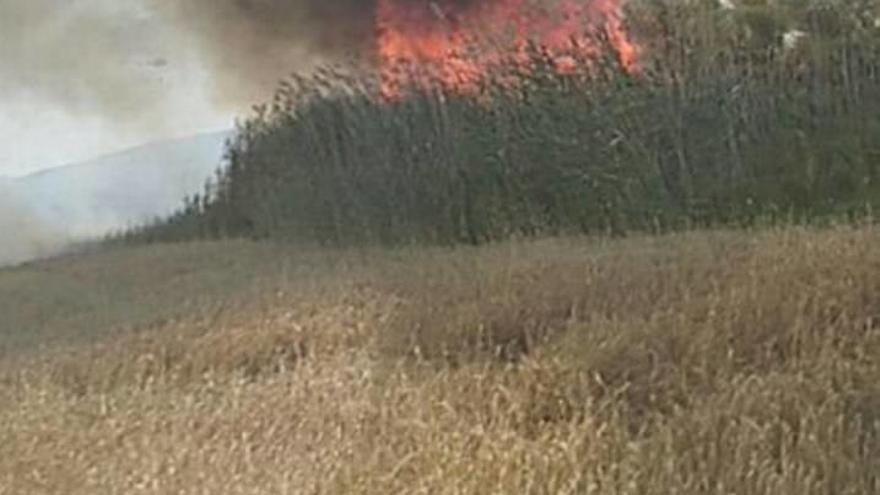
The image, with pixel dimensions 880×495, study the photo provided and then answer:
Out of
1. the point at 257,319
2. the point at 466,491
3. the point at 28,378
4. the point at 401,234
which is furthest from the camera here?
the point at 401,234

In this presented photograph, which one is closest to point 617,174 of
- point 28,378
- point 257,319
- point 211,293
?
point 211,293

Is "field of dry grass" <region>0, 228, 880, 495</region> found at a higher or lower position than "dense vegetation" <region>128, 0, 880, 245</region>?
lower

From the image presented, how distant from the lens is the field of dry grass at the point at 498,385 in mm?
3049

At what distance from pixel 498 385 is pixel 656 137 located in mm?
5850

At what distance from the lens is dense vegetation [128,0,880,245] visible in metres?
8.91

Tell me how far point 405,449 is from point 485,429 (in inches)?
7.7

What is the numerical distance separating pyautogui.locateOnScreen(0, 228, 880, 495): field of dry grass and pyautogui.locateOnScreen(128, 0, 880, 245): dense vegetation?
2.62 m

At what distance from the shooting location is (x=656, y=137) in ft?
30.8

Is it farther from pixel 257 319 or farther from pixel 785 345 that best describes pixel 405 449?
pixel 257 319

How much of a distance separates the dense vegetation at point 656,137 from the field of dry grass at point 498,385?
8.60 ft

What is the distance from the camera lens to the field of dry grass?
3049 millimetres

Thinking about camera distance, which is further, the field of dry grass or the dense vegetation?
the dense vegetation

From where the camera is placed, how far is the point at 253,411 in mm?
3895

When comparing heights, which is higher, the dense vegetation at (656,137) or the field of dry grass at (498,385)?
the dense vegetation at (656,137)
